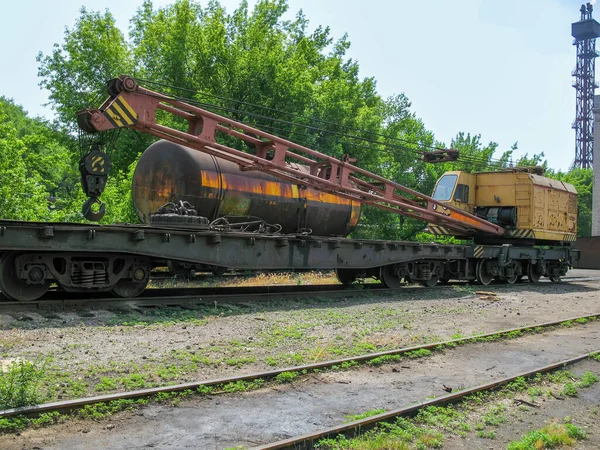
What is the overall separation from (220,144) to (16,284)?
19.1 feet

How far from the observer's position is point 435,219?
1702cm

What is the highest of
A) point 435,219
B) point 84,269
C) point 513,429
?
point 435,219

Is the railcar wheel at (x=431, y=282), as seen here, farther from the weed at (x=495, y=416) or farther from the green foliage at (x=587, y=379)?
the weed at (x=495, y=416)

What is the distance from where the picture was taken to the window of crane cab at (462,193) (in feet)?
61.2

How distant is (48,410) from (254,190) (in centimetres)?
847

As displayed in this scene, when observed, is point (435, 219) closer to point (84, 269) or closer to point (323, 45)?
point (84, 269)

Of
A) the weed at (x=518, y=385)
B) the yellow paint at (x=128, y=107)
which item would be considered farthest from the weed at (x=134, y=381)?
the yellow paint at (x=128, y=107)

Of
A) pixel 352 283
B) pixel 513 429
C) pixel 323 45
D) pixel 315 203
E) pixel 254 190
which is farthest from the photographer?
pixel 323 45

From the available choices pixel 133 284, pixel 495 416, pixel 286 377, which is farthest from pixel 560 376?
pixel 133 284

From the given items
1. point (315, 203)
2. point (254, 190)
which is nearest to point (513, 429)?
point (254, 190)

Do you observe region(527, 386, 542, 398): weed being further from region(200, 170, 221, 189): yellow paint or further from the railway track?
region(200, 170, 221, 189): yellow paint

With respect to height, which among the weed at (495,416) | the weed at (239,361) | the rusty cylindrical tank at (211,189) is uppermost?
the rusty cylindrical tank at (211,189)

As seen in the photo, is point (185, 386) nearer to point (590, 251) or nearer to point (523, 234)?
point (523, 234)

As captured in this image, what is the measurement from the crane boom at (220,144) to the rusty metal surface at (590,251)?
61.4ft
